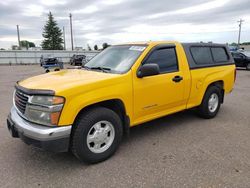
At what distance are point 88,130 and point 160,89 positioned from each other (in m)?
1.53

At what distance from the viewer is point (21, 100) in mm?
3176

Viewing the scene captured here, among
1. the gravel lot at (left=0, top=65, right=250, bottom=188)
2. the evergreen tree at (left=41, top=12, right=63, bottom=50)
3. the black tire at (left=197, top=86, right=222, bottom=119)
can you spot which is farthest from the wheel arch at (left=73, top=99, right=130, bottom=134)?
the evergreen tree at (left=41, top=12, right=63, bottom=50)

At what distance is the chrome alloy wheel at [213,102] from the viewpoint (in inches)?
206

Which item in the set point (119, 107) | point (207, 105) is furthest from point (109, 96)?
point (207, 105)

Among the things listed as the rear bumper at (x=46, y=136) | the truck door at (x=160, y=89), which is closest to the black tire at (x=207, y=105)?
the truck door at (x=160, y=89)

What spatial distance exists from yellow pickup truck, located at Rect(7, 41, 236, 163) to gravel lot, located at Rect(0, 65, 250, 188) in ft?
0.99

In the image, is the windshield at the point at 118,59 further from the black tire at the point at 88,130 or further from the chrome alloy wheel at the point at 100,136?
the chrome alloy wheel at the point at 100,136

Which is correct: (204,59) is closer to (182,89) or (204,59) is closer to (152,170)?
(182,89)

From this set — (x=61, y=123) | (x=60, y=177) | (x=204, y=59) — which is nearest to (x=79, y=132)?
(x=61, y=123)

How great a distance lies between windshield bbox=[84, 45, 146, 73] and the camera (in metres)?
3.70

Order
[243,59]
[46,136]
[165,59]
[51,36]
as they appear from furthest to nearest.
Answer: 1. [51,36]
2. [243,59]
3. [165,59]
4. [46,136]

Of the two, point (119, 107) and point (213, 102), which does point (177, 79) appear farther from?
point (213, 102)

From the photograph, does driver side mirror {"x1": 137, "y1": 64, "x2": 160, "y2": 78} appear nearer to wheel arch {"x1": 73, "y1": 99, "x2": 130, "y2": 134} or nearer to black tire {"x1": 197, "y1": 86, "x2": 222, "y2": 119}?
wheel arch {"x1": 73, "y1": 99, "x2": 130, "y2": 134}

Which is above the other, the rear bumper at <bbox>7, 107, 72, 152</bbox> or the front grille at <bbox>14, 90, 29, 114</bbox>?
the front grille at <bbox>14, 90, 29, 114</bbox>
